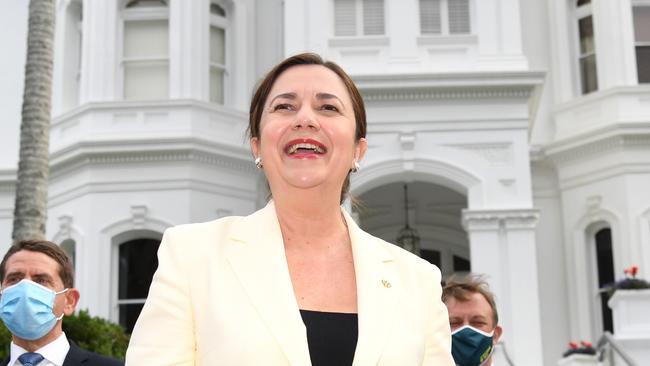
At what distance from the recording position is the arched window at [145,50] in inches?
742

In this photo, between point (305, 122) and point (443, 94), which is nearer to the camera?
point (305, 122)

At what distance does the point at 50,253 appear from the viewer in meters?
5.24

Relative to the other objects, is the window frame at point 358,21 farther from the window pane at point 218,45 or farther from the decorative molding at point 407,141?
Answer: the window pane at point 218,45

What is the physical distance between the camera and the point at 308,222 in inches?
116

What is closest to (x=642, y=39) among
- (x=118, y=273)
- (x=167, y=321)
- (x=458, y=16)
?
(x=458, y=16)

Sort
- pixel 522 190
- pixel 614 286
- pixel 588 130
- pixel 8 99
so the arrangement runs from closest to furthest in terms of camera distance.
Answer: pixel 614 286 → pixel 522 190 → pixel 588 130 → pixel 8 99

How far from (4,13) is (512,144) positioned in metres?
11.1

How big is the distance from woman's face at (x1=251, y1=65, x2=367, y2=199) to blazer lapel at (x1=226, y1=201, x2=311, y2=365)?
5.0 inches

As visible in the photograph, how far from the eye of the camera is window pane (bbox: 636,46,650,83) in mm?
18578

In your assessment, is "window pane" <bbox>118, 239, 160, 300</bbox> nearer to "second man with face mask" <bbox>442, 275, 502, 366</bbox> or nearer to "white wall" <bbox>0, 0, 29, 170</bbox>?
"white wall" <bbox>0, 0, 29, 170</bbox>

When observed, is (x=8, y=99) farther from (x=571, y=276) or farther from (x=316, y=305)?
(x=316, y=305)

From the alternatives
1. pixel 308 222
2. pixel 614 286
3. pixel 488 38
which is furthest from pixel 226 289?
pixel 488 38

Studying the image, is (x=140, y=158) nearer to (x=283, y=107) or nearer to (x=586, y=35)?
(x=586, y=35)

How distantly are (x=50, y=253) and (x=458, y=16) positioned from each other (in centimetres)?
1351
